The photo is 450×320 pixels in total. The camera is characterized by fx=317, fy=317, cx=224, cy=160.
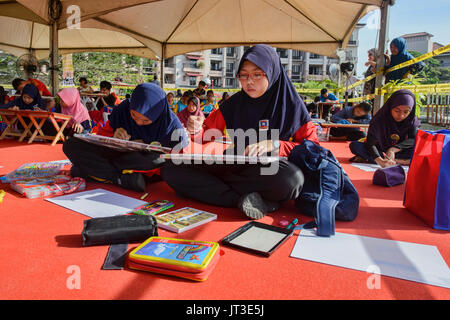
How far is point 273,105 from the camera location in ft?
6.64

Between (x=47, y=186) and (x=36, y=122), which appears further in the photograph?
(x=36, y=122)

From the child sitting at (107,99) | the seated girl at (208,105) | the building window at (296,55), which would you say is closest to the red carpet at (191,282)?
the child sitting at (107,99)

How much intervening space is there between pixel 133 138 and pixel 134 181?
404 millimetres

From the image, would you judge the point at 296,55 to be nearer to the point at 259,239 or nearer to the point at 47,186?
the point at 47,186

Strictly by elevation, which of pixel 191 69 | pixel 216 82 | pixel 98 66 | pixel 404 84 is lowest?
pixel 404 84

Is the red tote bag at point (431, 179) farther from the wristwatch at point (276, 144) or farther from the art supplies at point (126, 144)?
the art supplies at point (126, 144)

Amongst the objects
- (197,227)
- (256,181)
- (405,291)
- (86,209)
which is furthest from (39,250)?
(405,291)

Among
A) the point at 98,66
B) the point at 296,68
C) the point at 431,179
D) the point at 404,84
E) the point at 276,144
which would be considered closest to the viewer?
the point at 431,179

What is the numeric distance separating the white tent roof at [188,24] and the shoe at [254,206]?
513 centimetres

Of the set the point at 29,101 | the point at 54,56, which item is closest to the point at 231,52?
the point at 54,56

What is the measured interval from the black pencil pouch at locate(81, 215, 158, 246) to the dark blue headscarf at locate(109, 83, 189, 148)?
1038mm

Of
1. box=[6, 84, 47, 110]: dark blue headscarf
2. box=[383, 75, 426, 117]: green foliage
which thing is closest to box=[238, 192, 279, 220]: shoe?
box=[383, 75, 426, 117]: green foliage

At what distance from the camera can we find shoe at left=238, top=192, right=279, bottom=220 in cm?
171

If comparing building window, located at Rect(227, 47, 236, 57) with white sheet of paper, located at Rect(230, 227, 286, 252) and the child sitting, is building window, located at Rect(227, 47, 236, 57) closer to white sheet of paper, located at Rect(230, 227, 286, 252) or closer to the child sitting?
the child sitting
